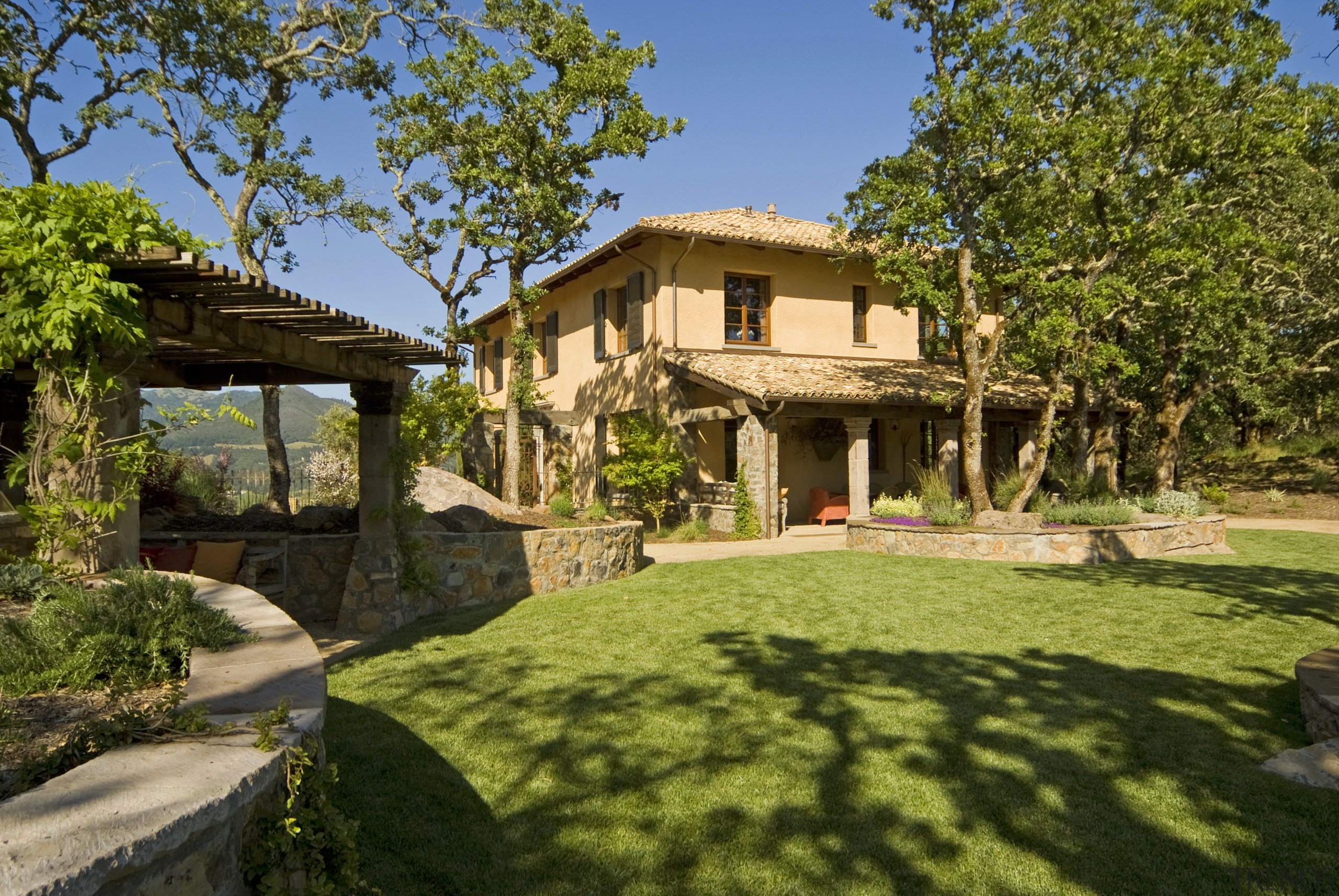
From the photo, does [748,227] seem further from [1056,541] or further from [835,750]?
[835,750]

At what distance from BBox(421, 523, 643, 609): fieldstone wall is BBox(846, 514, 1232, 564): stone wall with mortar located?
4.49 meters

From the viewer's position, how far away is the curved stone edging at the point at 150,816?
161 cm

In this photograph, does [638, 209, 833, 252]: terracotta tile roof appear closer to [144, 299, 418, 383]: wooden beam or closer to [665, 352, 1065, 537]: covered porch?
[665, 352, 1065, 537]: covered porch

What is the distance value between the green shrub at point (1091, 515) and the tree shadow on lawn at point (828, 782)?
708 centimetres

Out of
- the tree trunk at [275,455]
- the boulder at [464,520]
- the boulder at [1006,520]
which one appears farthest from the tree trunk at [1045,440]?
the tree trunk at [275,455]

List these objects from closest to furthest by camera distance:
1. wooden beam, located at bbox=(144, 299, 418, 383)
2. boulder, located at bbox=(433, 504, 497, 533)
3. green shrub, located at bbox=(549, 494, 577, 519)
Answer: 1. wooden beam, located at bbox=(144, 299, 418, 383)
2. boulder, located at bbox=(433, 504, 497, 533)
3. green shrub, located at bbox=(549, 494, 577, 519)

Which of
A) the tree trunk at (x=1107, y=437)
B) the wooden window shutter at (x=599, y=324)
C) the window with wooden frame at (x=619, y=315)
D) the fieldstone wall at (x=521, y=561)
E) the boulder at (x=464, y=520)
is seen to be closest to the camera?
the fieldstone wall at (x=521, y=561)

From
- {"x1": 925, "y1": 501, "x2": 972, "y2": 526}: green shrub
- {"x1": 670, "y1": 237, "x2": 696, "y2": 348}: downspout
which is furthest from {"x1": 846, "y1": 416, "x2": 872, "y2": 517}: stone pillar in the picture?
{"x1": 670, "y1": 237, "x2": 696, "y2": 348}: downspout

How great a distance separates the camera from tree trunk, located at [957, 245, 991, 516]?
43.0ft

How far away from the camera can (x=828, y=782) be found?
4.11 m

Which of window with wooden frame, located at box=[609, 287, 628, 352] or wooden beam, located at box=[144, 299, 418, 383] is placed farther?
window with wooden frame, located at box=[609, 287, 628, 352]

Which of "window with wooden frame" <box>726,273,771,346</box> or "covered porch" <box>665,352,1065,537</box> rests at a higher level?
"window with wooden frame" <box>726,273,771,346</box>

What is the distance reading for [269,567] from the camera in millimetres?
8234

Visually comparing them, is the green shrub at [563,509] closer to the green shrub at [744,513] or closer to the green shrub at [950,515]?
Answer: the green shrub at [744,513]
